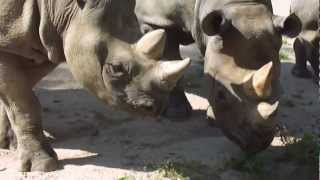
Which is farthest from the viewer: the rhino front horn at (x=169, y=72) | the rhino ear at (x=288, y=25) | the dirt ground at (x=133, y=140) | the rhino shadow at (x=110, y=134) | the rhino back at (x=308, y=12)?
the rhino back at (x=308, y=12)

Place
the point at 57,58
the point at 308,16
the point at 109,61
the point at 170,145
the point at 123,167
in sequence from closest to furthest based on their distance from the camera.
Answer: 1. the point at 109,61
2. the point at 57,58
3. the point at 123,167
4. the point at 170,145
5. the point at 308,16

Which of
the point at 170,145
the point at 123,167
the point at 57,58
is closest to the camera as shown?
the point at 57,58

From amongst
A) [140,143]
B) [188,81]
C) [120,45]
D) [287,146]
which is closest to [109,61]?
[120,45]

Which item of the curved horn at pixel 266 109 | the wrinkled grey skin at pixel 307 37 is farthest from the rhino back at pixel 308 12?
the curved horn at pixel 266 109

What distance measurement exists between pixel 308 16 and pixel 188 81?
128 centimetres

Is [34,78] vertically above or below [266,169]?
above

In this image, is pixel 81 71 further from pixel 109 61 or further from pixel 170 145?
pixel 170 145

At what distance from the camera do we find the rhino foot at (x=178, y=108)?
5938mm

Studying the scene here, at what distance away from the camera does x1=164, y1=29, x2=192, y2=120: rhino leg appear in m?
5.86

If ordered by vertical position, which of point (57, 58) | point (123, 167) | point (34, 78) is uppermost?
point (57, 58)

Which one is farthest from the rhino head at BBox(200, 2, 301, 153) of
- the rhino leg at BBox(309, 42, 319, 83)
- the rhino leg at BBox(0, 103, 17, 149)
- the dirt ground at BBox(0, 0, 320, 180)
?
the rhino leg at BBox(309, 42, 319, 83)

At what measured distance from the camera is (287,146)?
527 centimetres

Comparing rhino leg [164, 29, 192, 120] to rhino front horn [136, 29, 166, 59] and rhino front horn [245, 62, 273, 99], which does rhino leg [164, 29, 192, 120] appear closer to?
rhino front horn [245, 62, 273, 99]

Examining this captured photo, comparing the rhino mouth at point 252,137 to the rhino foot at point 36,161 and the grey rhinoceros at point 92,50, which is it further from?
the rhino foot at point 36,161
